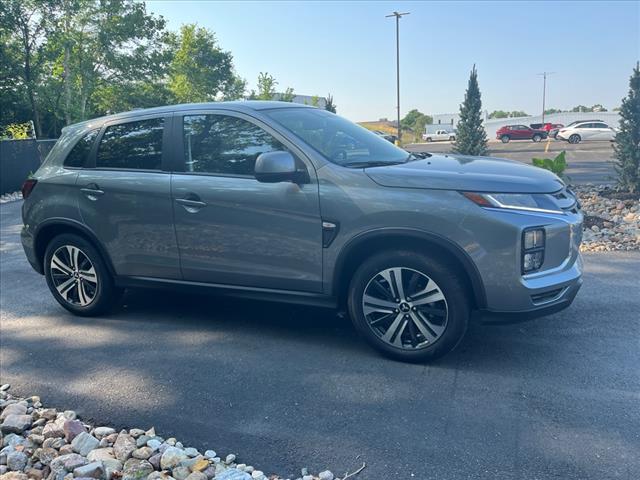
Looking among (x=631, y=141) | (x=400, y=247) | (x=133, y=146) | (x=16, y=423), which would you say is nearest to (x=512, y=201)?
(x=400, y=247)

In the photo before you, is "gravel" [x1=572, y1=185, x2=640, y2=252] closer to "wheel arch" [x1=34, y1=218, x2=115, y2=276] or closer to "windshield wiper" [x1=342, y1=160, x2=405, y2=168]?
"windshield wiper" [x1=342, y1=160, x2=405, y2=168]

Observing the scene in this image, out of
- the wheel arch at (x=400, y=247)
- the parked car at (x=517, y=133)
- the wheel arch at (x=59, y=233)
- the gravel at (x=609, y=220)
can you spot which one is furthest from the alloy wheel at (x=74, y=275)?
the parked car at (x=517, y=133)

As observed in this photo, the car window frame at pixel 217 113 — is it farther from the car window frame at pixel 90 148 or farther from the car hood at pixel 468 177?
the car window frame at pixel 90 148

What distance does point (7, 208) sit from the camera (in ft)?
44.6

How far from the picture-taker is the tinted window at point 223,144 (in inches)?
161

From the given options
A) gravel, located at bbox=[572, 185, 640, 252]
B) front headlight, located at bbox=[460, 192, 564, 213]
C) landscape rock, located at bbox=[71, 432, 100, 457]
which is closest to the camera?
landscape rock, located at bbox=[71, 432, 100, 457]

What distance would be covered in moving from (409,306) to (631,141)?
891 cm

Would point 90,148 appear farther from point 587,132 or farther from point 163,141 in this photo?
point 587,132

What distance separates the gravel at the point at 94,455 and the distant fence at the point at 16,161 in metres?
15.1

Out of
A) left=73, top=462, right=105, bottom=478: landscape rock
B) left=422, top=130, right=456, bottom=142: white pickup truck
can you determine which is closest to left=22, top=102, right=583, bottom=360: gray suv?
left=73, top=462, right=105, bottom=478: landscape rock

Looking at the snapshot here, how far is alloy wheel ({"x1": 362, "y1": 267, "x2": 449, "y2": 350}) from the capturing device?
357cm

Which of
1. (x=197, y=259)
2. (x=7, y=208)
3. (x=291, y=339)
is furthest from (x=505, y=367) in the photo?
(x=7, y=208)

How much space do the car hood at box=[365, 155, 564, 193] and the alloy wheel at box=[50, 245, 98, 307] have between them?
277 centimetres

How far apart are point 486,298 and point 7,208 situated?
1361cm
